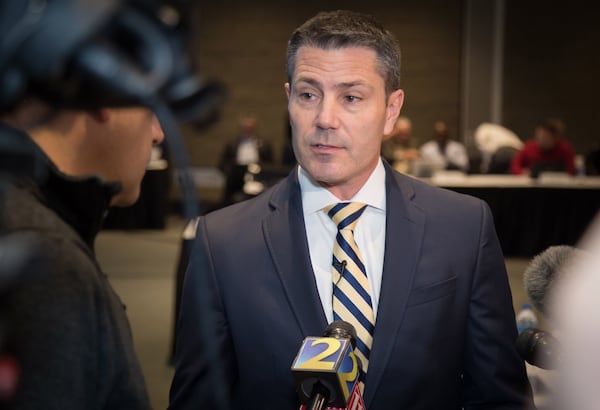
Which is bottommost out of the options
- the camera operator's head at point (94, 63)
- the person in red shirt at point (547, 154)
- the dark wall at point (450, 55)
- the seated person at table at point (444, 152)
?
the seated person at table at point (444, 152)

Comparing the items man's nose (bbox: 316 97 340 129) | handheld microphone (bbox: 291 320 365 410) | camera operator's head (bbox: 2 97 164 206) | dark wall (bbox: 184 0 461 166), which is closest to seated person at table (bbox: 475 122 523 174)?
dark wall (bbox: 184 0 461 166)

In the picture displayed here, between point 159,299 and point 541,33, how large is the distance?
8695 millimetres

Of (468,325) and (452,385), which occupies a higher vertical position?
(468,325)

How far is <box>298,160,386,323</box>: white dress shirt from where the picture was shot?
5.30ft

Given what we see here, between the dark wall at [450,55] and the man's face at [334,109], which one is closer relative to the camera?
the man's face at [334,109]

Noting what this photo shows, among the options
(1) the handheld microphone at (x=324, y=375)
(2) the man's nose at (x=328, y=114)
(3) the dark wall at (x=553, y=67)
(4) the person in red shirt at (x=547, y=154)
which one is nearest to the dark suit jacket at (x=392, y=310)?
(2) the man's nose at (x=328, y=114)

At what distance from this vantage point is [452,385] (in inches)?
63.7

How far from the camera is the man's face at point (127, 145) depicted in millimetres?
641

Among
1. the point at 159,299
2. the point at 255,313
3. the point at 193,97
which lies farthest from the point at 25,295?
the point at 159,299

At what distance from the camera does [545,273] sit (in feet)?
4.66

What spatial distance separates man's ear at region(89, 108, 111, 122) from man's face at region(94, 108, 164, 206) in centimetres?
1

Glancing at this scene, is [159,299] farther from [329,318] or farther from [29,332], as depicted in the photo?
[29,332]

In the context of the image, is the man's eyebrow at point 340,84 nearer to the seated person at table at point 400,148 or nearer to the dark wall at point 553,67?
the seated person at table at point 400,148

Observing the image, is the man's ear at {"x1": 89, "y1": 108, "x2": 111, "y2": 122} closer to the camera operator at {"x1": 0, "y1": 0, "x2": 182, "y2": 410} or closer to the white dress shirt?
the camera operator at {"x1": 0, "y1": 0, "x2": 182, "y2": 410}
